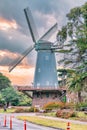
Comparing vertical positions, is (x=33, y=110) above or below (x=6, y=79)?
below

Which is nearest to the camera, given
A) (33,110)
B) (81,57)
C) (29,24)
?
(81,57)

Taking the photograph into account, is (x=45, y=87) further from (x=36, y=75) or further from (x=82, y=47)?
(x=82, y=47)

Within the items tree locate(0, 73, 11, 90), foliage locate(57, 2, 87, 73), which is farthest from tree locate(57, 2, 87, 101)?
tree locate(0, 73, 11, 90)

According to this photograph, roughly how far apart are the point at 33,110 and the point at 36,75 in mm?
25482

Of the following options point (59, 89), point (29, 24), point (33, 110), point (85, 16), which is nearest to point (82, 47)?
point (85, 16)

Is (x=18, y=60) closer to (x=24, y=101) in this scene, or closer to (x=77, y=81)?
(x=24, y=101)

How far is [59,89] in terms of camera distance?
4013 inches

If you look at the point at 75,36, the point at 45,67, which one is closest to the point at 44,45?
the point at 45,67

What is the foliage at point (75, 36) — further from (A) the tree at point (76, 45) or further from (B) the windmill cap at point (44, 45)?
(B) the windmill cap at point (44, 45)

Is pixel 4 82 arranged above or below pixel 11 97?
above

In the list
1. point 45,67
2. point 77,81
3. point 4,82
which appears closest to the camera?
point 77,81

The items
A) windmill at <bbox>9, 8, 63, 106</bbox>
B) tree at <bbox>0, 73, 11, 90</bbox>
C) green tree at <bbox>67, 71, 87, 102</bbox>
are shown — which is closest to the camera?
green tree at <bbox>67, 71, 87, 102</bbox>

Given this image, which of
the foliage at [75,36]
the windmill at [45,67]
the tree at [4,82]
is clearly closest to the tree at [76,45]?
the foliage at [75,36]

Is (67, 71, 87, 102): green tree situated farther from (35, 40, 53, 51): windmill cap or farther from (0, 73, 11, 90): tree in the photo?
(0, 73, 11, 90): tree
